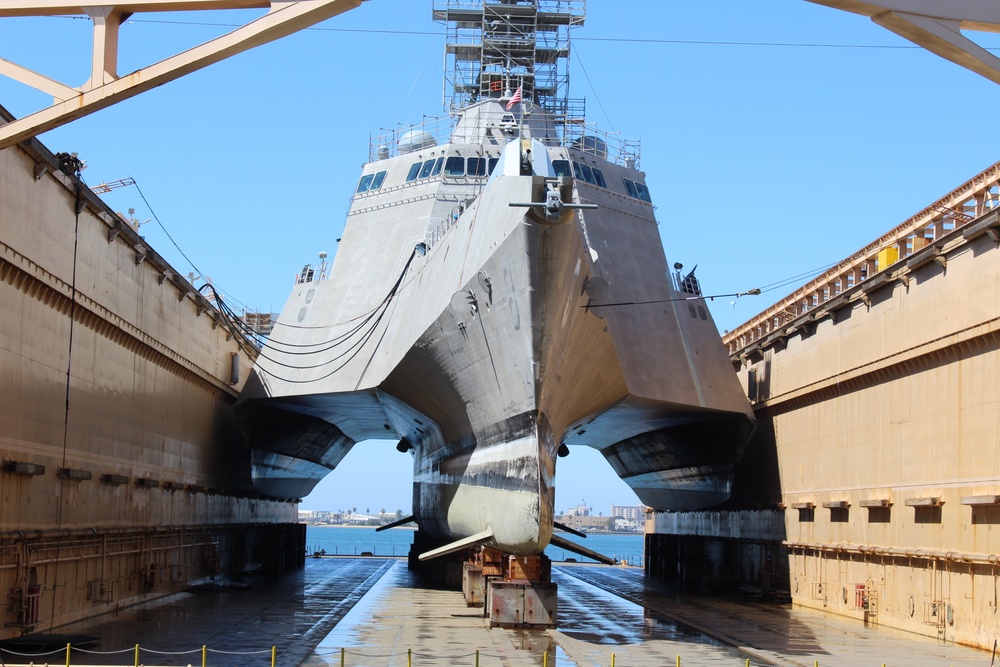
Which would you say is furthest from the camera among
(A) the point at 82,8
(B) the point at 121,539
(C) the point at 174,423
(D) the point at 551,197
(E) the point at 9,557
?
(C) the point at 174,423

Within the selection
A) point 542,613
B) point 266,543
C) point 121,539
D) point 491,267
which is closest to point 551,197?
point 491,267

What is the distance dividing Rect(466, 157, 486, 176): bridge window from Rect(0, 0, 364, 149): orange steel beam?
725 inches

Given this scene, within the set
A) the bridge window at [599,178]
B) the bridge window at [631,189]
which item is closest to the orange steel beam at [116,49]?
the bridge window at [599,178]

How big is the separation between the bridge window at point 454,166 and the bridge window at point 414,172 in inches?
35.8

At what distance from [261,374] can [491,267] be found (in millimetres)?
12057

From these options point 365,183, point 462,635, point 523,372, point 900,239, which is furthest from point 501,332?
point 365,183

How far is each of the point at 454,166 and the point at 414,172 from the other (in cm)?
124

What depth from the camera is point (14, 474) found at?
49.1ft

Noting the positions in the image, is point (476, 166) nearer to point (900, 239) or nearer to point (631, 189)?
point (631, 189)

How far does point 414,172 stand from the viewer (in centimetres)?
2858

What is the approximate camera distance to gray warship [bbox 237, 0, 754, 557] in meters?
17.7

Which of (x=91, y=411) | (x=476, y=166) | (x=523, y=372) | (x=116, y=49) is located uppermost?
(x=476, y=166)

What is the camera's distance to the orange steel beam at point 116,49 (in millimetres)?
9078

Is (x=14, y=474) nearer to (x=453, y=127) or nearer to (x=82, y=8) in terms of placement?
(x=82, y=8)
